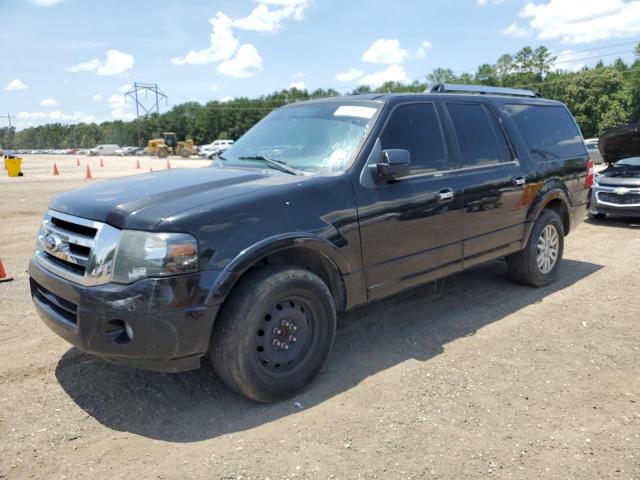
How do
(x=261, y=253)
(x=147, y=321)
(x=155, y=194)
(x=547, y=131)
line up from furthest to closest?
(x=547, y=131) < (x=155, y=194) < (x=261, y=253) < (x=147, y=321)

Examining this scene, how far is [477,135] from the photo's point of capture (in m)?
4.86

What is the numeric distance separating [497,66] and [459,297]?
299 feet

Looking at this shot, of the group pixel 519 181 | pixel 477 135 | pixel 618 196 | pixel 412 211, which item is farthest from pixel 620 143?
pixel 412 211

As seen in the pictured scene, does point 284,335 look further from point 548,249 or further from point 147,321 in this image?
point 548,249

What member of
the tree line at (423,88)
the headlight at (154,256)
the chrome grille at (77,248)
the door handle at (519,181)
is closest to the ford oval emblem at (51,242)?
the chrome grille at (77,248)

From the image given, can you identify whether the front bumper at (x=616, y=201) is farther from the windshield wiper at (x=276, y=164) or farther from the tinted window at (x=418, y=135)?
the windshield wiper at (x=276, y=164)

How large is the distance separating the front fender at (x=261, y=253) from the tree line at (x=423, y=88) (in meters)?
21.4

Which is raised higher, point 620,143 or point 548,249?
point 620,143

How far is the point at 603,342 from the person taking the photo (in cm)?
433

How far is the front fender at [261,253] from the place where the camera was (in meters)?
2.98

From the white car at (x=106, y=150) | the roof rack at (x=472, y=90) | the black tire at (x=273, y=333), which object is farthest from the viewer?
the white car at (x=106, y=150)

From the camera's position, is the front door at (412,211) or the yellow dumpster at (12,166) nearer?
the front door at (412,211)

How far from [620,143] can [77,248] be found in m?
9.79

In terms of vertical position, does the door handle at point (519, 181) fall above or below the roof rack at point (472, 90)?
below
